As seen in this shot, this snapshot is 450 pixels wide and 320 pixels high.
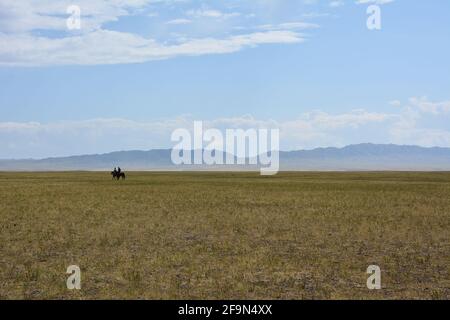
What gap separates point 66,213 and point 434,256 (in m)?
18.4

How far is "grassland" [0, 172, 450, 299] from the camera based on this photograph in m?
12.8

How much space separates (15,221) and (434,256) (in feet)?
58.3

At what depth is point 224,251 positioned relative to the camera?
57.9 ft

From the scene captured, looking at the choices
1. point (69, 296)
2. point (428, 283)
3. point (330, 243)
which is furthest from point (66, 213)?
point (428, 283)

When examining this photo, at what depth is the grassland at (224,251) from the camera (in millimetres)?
12797

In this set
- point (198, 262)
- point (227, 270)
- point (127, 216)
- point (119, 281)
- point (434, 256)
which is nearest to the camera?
point (119, 281)

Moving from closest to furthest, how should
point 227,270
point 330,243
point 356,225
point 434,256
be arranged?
point 227,270
point 434,256
point 330,243
point 356,225

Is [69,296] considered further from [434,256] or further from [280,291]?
[434,256]

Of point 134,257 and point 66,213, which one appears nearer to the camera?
point 134,257

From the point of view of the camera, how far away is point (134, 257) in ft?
54.5

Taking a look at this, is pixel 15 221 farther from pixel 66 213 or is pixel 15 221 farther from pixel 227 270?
pixel 227 270

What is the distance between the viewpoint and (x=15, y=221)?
986 inches
